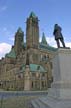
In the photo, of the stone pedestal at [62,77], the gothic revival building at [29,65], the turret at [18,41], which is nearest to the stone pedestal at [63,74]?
the stone pedestal at [62,77]

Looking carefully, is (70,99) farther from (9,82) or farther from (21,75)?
(9,82)

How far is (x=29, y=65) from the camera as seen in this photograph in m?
83.8

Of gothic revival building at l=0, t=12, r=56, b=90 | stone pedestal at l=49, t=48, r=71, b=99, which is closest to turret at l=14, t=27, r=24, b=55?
gothic revival building at l=0, t=12, r=56, b=90

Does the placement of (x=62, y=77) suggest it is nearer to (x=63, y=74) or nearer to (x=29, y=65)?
(x=63, y=74)

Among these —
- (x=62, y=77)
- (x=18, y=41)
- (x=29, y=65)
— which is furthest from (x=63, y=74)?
(x=18, y=41)

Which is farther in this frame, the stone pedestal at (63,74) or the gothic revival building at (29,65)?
the gothic revival building at (29,65)

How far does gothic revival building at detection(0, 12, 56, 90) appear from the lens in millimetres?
74375

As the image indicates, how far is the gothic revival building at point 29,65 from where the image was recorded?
74375mm

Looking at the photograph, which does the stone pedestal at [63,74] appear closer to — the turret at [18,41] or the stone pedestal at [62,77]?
the stone pedestal at [62,77]

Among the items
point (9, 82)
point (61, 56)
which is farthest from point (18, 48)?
point (61, 56)

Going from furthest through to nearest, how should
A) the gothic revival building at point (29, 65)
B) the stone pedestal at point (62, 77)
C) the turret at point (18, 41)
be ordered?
the turret at point (18, 41) → the gothic revival building at point (29, 65) → the stone pedestal at point (62, 77)

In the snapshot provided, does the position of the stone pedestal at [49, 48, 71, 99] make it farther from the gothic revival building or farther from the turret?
the turret

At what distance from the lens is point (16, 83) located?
A: 79875 mm

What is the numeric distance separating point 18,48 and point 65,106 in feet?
372
